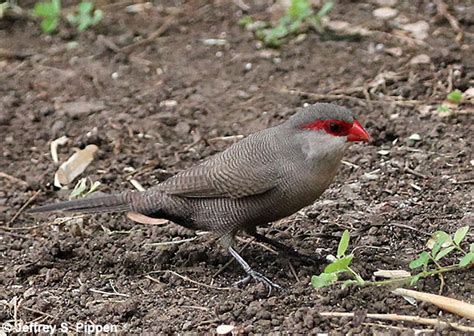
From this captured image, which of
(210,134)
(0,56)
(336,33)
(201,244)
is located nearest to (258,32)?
(336,33)

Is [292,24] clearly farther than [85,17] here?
No

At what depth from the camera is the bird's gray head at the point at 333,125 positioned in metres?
4.76

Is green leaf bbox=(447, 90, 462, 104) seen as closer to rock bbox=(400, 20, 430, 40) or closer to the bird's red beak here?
rock bbox=(400, 20, 430, 40)

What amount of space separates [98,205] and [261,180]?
0.98m

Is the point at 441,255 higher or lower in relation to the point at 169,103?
higher

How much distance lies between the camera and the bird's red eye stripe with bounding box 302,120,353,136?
4.77m

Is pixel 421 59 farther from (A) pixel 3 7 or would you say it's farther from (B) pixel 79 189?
(A) pixel 3 7

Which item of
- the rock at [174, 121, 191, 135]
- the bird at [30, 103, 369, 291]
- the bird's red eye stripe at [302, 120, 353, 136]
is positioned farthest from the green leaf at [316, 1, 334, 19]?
the bird's red eye stripe at [302, 120, 353, 136]

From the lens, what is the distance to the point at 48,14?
820 centimetres

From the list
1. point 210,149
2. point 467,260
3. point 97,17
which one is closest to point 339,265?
point 467,260

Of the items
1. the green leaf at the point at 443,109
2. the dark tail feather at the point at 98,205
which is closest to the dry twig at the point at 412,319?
the dark tail feather at the point at 98,205

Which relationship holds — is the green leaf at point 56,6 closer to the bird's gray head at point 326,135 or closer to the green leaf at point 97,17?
the green leaf at point 97,17

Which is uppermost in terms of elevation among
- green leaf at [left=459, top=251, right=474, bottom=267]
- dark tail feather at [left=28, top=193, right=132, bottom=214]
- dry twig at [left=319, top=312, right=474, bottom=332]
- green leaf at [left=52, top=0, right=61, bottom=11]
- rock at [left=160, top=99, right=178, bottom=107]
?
green leaf at [left=459, top=251, right=474, bottom=267]

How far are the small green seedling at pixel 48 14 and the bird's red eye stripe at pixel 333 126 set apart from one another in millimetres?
4053
